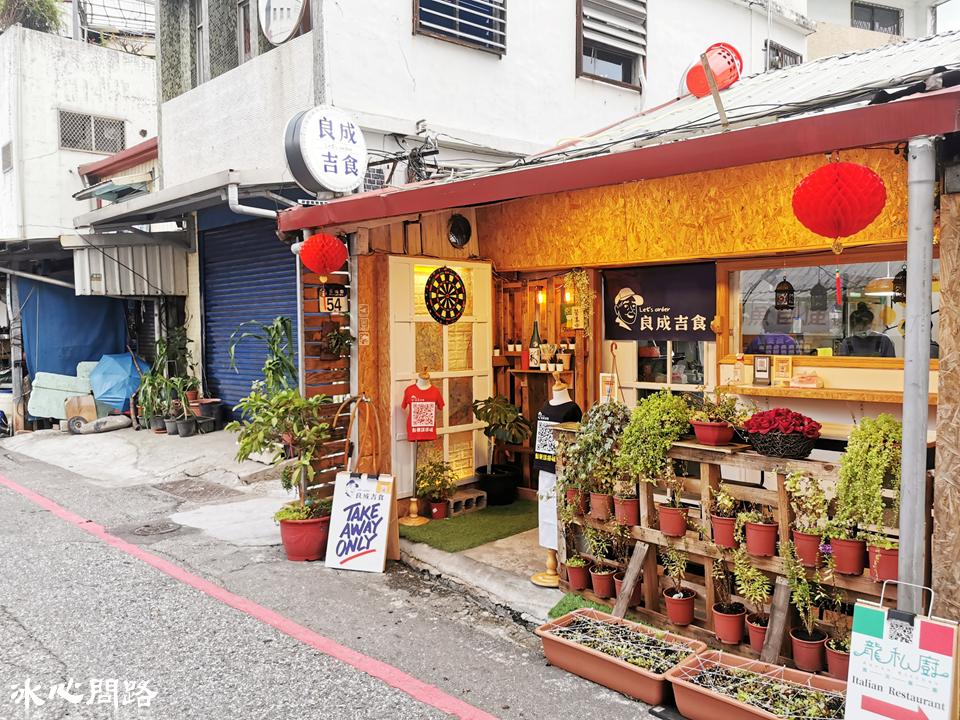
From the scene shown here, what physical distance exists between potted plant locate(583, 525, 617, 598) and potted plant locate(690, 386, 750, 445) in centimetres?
113

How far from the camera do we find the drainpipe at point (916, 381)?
373 cm

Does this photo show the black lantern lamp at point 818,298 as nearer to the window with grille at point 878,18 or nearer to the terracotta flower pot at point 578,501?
the terracotta flower pot at point 578,501

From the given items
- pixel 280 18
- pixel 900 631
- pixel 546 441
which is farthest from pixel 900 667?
pixel 280 18

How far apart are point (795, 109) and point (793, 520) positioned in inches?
118

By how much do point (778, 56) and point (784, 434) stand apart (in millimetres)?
13309

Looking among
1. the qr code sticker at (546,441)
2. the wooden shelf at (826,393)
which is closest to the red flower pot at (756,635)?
the wooden shelf at (826,393)

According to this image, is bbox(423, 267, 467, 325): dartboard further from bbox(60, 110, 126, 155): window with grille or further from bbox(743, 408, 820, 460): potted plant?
bbox(60, 110, 126, 155): window with grille

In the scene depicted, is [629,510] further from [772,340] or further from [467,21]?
[467,21]

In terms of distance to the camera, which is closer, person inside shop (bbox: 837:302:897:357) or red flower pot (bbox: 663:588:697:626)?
red flower pot (bbox: 663:588:697:626)

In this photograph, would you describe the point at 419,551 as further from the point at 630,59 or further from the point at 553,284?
the point at 630,59

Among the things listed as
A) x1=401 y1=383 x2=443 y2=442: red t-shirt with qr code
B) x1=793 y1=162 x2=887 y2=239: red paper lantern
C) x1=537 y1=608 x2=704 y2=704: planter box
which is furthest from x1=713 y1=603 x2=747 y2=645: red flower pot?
x1=401 y1=383 x2=443 y2=442: red t-shirt with qr code

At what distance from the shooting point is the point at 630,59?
13234 mm

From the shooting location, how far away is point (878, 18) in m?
20.9

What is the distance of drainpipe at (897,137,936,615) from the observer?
3732 mm
